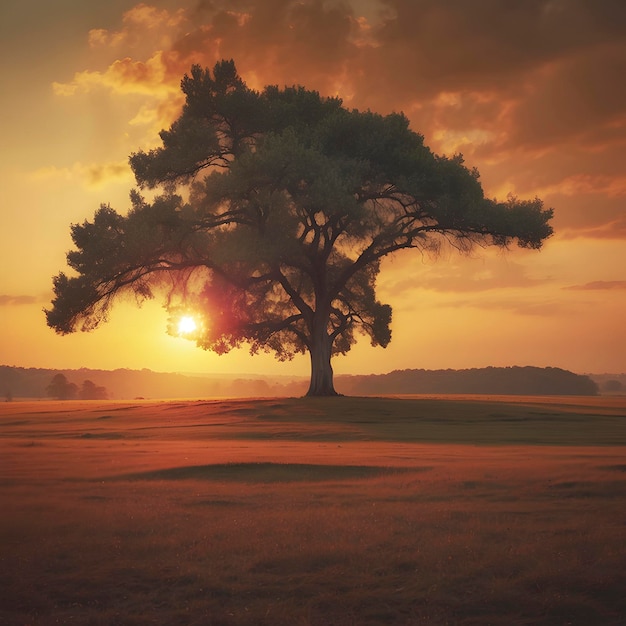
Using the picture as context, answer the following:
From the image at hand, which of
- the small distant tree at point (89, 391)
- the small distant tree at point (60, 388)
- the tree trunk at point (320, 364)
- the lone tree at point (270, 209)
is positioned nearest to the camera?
the lone tree at point (270, 209)

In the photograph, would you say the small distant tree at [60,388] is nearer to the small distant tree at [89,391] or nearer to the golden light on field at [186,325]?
the small distant tree at [89,391]

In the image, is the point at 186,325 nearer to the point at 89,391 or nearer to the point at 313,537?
the point at 313,537

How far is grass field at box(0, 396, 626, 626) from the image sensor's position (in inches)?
280

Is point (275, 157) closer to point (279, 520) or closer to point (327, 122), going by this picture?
point (327, 122)

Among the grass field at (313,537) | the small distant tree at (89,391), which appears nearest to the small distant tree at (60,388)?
the small distant tree at (89,391)

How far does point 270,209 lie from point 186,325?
12906mm

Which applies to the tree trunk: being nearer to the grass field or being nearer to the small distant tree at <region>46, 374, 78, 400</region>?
the grass field

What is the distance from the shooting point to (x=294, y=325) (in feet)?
159

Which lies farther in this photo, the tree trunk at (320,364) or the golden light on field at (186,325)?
the golden light on field at (186,325)

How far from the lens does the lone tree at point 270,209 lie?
126 ft

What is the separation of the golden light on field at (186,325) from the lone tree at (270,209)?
289 centimetres

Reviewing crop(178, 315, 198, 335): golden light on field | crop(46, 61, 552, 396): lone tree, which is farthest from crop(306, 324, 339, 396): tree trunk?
crop(178, 315, 198, 335): golden light on field

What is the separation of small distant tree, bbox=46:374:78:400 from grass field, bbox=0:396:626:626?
8427 centimetres

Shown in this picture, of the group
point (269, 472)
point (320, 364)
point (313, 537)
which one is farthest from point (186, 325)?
point (313, 537)
